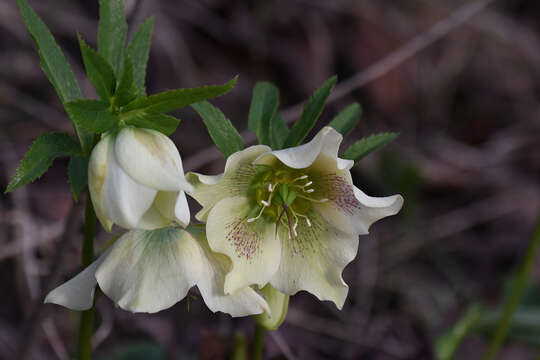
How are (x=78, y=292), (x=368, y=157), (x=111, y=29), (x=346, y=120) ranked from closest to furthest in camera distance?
(x=78, y=292) < (x=111, y=29) < (x=346, y=120) < (x=368, y=157)

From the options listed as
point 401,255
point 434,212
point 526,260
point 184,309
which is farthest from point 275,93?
point 434,212

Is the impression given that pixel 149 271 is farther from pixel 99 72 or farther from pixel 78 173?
pixel 99 72

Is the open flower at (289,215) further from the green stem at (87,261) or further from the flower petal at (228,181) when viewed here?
the green stem at (87,261)

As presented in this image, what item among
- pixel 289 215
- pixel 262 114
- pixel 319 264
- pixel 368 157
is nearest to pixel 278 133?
pixel 262 114

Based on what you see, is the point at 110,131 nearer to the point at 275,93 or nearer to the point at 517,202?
the point at 275,93

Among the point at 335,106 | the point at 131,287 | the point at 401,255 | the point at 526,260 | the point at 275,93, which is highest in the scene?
the point at 275,93

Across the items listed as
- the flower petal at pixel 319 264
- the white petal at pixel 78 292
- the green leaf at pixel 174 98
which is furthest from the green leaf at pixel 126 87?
the flower petal at pixel 319 264
